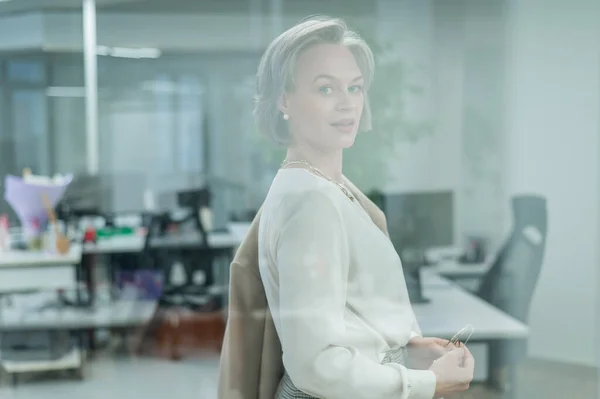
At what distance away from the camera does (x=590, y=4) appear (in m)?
1.72

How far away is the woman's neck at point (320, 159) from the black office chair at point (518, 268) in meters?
0.70

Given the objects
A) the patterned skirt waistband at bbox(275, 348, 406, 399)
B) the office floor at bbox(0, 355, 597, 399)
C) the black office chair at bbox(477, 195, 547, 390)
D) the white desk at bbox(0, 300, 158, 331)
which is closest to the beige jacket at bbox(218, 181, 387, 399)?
the patterned skirt waistband at bbox(275, 348, 406, 399)

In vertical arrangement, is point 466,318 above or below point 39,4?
below

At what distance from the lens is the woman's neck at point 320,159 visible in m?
1.18

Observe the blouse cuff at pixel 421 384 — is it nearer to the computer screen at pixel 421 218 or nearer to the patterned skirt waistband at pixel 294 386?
the patterned skirt waistband at pixel 294 386

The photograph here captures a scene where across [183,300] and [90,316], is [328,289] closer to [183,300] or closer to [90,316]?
[183,300]

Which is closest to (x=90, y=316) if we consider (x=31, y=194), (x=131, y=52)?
(x=31, y=194)

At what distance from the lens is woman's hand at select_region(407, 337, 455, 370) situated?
1198 mm

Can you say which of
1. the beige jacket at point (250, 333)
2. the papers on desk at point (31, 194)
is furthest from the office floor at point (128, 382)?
the beige jacket at point (250, 333)

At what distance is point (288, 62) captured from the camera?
1.18m

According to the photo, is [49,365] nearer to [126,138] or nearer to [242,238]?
[126,138]

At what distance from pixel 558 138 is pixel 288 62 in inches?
35.0

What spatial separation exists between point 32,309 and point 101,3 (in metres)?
1.08

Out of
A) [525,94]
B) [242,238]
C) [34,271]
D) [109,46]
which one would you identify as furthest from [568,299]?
[34,271]
